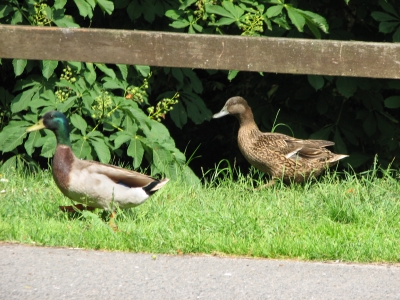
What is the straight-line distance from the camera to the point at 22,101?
7.34m

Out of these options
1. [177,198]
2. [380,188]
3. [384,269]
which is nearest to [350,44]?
[380,188]

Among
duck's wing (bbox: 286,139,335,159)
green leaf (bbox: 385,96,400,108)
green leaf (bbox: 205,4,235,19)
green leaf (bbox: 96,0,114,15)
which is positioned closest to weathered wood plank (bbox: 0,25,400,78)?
green leaf (bbox: 96,0,114,15)

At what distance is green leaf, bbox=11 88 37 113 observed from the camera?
23.9ft

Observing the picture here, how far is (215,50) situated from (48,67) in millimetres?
1666

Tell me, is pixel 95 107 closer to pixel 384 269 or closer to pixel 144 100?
pixel 144 100

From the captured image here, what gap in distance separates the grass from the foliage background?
0.67 metres

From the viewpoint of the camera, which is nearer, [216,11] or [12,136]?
[12,136]

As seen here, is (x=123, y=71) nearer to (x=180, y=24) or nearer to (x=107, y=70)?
(x=107, y=70)

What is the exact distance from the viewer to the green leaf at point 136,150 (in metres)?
7.12

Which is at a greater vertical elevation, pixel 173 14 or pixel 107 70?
pixel 173 14

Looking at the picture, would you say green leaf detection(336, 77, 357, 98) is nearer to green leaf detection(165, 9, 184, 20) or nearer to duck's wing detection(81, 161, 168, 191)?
green leaf detection(165, 9, 184, 20)

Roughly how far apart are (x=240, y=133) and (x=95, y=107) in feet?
5.31

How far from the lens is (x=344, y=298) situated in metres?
4.18

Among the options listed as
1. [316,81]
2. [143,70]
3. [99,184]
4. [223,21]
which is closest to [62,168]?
[99,184]
